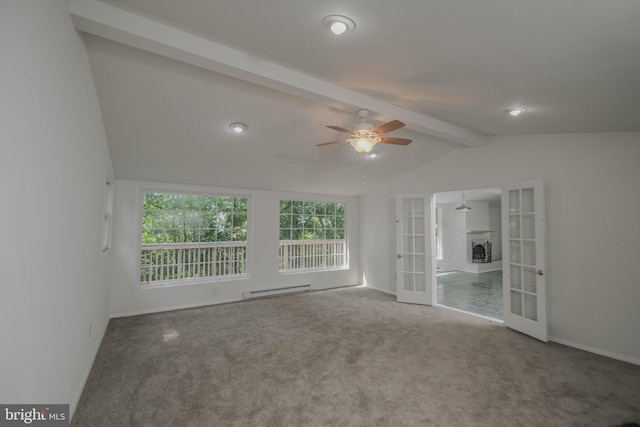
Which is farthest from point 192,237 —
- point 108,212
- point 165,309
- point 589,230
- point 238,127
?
point 589,230

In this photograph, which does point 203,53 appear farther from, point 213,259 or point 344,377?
point 213,259

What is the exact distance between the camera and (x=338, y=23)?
1744 mm

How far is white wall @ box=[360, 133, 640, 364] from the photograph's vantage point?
10.5 ft

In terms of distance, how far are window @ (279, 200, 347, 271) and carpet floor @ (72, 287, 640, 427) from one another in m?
2.06

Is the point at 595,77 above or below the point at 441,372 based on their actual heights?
above

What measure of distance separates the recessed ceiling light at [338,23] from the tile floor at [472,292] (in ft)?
14.9

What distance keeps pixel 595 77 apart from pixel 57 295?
12.6 feet

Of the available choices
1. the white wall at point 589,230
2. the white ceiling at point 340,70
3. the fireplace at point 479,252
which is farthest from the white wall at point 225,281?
the fireplace at point 479,252

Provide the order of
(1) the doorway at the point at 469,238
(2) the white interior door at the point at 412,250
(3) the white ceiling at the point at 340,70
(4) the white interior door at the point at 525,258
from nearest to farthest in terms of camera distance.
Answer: (3) the white ceiling at the point at 340,70
(4) the white interior door at the point at 525,258
(2) the white interior door at the point at 412,250
(1) the doorway at the point at 469,238

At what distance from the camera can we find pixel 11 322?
1.27m

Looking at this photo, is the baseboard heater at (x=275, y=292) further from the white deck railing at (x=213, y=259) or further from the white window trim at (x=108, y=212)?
the white window trim at (x=108, y=212)

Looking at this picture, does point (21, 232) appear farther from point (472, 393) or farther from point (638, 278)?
point (638, 278)

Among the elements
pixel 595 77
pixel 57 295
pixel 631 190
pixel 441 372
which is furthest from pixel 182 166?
pixel 631 190

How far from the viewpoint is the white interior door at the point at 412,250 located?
523 cm
